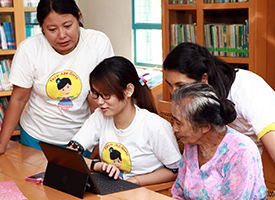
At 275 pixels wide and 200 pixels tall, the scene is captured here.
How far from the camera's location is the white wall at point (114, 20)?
5090 millimetres

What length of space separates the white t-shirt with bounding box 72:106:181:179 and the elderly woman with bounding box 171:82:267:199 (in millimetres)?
289

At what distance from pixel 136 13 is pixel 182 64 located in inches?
135

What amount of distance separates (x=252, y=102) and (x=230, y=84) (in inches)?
5.6

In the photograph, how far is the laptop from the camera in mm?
1457

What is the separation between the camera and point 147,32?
4.93 m

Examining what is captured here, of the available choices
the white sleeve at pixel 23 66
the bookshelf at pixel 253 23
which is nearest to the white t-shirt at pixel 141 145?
the white sleeve at pixel 23 66

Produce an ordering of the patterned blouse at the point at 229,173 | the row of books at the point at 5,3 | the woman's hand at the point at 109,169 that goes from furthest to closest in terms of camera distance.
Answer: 1. the row of books at the point at 5,3
2. the woman's hand at the point at 109,169
3. the patterned blouse at the point at 229,173

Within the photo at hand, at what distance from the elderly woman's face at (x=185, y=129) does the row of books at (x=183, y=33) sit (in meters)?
2.08

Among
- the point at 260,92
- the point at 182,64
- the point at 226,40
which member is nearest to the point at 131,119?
the point at 182,64

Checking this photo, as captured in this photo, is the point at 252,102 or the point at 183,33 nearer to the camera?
the point at 252,102

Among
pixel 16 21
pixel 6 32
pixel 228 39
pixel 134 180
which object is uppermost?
pixel 16 21

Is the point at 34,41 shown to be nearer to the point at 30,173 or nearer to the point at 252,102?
the point at 30,173

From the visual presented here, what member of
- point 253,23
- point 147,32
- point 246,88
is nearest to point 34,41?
point 246,88

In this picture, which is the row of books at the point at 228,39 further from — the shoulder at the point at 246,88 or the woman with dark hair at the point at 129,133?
the woman with dark hair at the point at 129,133
